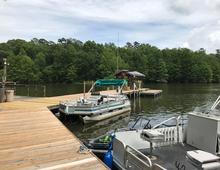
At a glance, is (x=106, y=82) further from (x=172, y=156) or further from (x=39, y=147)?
(x=172, y=156)

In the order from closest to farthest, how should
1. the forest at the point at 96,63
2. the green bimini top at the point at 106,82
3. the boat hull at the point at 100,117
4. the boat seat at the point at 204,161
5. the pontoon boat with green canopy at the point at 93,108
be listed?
1. the boat seat at the point at 204,161
2. the pontoon boat with green canopy at the point at 93,108
3. the boat hull at the point at 100,117
4. the green bimini top at the point at 106,82
5. the forest at the point at 96,63

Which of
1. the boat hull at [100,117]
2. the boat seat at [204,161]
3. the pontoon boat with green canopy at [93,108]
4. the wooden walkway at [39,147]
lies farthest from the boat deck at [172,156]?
the boat hull at [100,117]

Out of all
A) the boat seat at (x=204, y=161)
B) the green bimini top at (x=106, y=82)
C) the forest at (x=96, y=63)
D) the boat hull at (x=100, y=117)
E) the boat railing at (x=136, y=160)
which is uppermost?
the forest at (x=96, y=63)

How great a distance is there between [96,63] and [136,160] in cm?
6418

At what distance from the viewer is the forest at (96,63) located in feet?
217

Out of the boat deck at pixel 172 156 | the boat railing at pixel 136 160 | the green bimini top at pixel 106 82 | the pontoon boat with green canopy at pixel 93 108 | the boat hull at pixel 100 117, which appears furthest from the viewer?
the green bimini top at pixel 106 82

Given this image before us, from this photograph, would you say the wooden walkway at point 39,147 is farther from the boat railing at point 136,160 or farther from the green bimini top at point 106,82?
the green bimini top at point 106,82

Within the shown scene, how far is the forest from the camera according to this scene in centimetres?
6600

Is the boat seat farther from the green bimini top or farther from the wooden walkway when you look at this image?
the green bimini top

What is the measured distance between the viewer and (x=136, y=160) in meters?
5.86

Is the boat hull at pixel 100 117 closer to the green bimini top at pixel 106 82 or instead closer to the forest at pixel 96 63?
the green bimini top at pixel 106 82

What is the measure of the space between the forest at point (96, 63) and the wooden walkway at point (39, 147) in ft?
169

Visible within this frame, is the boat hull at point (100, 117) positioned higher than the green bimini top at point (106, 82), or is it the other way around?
the green bimini top at point (106, 82)

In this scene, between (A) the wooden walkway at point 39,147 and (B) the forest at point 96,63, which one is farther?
(B) the forest at point 96,63
